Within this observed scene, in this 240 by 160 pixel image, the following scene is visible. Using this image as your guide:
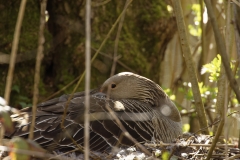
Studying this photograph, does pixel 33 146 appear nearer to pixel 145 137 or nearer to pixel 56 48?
pixel 145 137

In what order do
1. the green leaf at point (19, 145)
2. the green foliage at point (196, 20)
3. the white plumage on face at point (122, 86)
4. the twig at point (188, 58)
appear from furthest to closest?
the green foliage at point (196, 20)
the white plumage on face at point (122, 86)
the twig at point (188, 58)
the green leaf at point (19, 145)

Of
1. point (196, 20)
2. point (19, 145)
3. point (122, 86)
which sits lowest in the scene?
point (122, 86)

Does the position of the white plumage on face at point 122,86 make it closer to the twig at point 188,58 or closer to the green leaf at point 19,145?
the twig at point 188,58

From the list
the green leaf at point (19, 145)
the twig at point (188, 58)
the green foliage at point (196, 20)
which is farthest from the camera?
the green foliage at point (196, 20)

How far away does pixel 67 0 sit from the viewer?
6.25m

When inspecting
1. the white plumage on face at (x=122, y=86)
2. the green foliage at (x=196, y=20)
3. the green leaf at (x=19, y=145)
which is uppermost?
the green foliage at (x=196, y=20)

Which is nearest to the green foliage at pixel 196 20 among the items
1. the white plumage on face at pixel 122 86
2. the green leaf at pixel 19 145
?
the white plumage on face at pixel 122 86

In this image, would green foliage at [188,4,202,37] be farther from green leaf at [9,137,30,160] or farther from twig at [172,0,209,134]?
green leaf at [9,137,30,160]

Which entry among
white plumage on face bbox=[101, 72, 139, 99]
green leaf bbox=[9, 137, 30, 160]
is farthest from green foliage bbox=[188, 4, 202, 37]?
green leaf bbox=[9, 137, 30, 160]

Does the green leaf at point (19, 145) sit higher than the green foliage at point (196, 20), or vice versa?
the green foliage at point (196, 20)

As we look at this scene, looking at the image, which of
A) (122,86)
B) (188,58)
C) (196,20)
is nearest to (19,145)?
(188,58)

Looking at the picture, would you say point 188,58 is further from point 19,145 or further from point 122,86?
point 19,145

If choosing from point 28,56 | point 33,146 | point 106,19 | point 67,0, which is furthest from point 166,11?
point 33,146

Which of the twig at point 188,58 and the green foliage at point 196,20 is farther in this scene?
the green foliage at point 196,20
